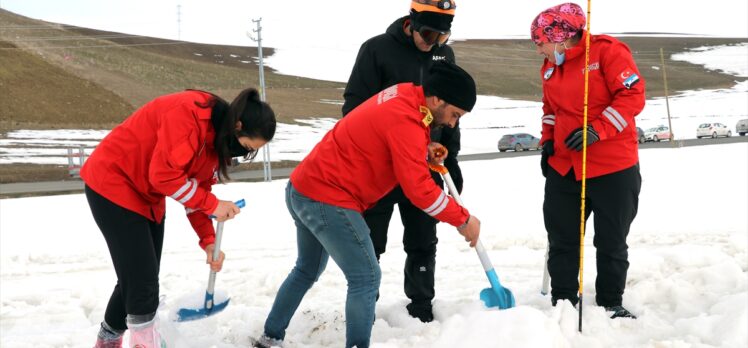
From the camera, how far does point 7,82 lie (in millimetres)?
29516

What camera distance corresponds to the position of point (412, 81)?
12.3ft

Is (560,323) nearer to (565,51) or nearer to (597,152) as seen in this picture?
(597,152)

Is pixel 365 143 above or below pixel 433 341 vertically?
above

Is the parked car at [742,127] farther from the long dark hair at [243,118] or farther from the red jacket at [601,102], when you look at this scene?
the long dark hair at [243,118]

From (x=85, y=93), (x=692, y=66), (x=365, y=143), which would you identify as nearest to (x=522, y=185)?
(x=365, y=143)

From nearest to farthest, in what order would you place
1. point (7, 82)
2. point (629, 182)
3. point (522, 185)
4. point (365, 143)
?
point (365, 143), point (629, 182), point (522, 185), point (7, 82)

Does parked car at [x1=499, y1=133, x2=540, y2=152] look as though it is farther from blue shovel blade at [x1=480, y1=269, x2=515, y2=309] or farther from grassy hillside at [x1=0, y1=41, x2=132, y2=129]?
blue shovel blade at [x1=480, y1=269, x2=515, y2=309]

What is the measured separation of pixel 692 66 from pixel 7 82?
160 feet

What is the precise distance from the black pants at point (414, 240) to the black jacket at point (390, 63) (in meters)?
0.43

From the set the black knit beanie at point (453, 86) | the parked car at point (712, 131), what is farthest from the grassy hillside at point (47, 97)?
the black knit beanie at point (453, 86)

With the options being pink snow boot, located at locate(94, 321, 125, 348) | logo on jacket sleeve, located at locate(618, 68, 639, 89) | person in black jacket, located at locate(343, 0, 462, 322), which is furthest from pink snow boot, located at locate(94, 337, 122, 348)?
logo on jacket sleeve, located at locate(618, 68, 639, 89)

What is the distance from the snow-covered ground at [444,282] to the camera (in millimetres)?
3324

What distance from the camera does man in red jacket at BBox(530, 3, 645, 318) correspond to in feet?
11.4

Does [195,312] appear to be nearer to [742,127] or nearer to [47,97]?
[47,97]
